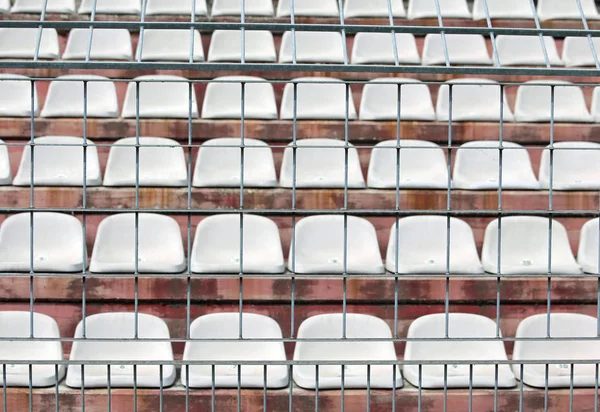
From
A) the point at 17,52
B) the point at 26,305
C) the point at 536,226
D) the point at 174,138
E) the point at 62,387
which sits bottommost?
the point at 62,387

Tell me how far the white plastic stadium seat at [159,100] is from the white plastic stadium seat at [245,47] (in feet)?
0.82

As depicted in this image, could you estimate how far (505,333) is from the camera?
3.51 m

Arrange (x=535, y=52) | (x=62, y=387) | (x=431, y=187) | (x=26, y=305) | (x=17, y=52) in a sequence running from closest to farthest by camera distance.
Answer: (x=62, y=387)
(x=26, y=305)
(x=431, y=187)
(x=17, y=52)
(x=535, y=52)

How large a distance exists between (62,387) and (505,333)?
1.79 m

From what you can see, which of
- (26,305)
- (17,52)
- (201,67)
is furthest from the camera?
(17,52)

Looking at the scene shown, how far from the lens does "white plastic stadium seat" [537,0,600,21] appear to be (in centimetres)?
465

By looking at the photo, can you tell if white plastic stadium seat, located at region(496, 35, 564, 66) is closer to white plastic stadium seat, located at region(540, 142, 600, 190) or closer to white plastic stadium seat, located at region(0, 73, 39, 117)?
white plastic stadium seat, located at region(540, 142, 600, 190)

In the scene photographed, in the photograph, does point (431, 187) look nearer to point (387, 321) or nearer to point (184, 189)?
point (387, 321)

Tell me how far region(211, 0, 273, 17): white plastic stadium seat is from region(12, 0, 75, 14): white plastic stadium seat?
0.76 meters

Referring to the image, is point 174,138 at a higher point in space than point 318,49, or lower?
lower

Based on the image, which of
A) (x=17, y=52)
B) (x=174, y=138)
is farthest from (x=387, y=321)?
(x=17, y=52)

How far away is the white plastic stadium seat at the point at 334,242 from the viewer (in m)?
3.54

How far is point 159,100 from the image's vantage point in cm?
430

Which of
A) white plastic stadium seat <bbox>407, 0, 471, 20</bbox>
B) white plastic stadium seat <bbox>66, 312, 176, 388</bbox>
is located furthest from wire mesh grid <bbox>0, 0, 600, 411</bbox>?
white plastic stadium seat <bbox>407, 0, 471, 20</bbox>
